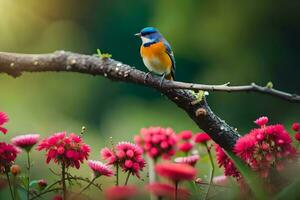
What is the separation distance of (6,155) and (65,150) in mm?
78

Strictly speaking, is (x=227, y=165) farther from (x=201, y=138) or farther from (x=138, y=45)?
(x=138, y=45)

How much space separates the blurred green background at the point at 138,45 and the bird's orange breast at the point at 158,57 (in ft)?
24.6

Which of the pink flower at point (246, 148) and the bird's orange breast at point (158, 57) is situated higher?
the bird's orange breast at point (158, 57)

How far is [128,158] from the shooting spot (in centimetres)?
96

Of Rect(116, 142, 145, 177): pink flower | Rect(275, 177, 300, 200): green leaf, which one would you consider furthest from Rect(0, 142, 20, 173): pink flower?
Rect(275, 177, 300, 200): green leaf

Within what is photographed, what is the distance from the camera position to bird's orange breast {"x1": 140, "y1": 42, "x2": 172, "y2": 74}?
6.43 ft

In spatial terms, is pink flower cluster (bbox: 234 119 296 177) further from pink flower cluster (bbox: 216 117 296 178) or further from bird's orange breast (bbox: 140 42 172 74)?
bird's orange breast (bbox: 140 42 172 74)

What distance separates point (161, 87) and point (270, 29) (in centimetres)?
1097

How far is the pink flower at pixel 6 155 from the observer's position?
3.03 feet

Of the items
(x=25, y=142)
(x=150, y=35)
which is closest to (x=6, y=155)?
(x=25, y=142)

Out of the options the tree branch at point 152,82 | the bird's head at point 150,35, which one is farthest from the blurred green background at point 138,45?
the tree branch at point 152,82

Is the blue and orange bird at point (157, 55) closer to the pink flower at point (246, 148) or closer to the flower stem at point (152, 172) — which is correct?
the pink flower at point (246, 148)

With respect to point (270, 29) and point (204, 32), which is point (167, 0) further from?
point (270, 29)

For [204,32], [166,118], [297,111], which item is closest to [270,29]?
[204,32]
